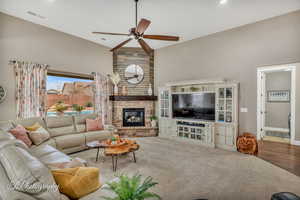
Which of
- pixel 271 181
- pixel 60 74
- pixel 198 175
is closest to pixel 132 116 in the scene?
pixel 60 74

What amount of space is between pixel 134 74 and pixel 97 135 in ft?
9.42

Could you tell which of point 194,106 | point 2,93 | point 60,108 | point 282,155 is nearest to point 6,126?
→ point 2,93

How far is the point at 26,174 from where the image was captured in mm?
1016

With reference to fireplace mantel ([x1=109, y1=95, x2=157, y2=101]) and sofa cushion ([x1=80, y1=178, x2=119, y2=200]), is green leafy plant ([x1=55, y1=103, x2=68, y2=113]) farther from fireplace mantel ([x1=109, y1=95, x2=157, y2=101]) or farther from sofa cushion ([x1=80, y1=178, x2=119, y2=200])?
sofa cushion ([x1=80, y1=178, x2=119, y2=200])

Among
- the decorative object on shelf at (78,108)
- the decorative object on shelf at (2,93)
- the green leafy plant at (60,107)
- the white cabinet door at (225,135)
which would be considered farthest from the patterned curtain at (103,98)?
the white cabinet door at (225,135)

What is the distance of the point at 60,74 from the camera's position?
4.66 m

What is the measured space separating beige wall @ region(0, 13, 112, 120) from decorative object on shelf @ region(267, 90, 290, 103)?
688 cm

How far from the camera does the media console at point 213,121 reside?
415 cm

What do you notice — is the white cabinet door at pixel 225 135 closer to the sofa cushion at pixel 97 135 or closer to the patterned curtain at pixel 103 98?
the sofa cushion at pixel 97 135

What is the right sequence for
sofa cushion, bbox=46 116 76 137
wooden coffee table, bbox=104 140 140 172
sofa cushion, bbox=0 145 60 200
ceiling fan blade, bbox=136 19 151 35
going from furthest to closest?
sofa cushion, bbox=46 116 76 137 < wooden coffee table, bbox=104 140 140 172 < ceiling fan blade, bbox=136 19 151 35 < sofa cushion, bbox=0 145 60 200

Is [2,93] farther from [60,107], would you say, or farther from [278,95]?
[278,95]

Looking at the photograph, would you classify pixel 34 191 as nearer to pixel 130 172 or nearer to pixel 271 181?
pixel 130 172

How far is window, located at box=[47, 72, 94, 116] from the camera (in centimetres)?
455

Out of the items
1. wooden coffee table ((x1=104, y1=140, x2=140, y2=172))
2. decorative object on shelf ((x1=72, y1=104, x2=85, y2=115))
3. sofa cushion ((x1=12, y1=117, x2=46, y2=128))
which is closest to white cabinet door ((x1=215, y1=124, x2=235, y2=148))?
wooden coffee table ((x1=104, y1=140, x2=140, y2=172))
